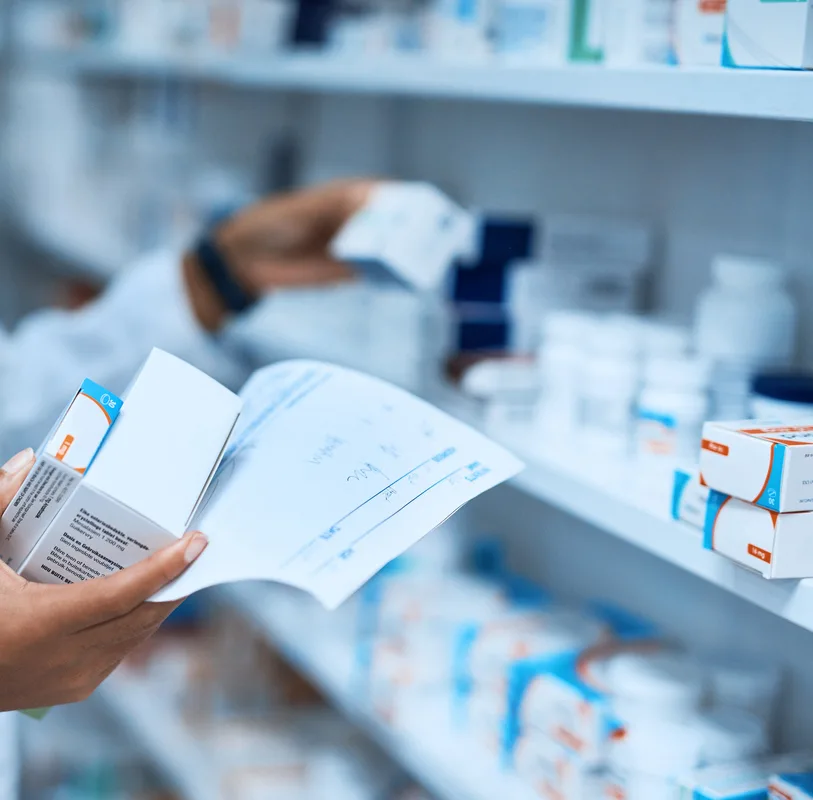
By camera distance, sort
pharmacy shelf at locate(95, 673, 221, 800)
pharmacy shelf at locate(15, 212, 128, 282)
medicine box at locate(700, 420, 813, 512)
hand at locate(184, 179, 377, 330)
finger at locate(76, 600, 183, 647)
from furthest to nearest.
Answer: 1. pharmacy shelf at locate(15, 212, 128, 282)
2. pharmacy shelf at locate(95, 673, 221, 800)
3. hand at locate(184, 179, 377, 330)
4. finger at locate(76, 600, 183, 647)
5. medicine box at locate(700, 420, 813, 512)

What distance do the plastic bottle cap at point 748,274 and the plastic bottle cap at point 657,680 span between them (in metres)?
0.37

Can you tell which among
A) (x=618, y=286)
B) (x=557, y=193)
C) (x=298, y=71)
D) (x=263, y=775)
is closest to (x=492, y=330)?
(x=618, y=286)

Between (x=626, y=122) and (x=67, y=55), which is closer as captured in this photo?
(x=626, y=122)

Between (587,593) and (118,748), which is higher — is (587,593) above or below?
above

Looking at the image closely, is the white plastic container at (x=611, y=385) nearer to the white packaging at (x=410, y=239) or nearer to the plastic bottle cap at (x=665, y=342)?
the plastic bottle cap at (x=665, y=342)

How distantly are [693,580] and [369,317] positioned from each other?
537mm

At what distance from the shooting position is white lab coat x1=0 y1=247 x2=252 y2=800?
1.62 meters

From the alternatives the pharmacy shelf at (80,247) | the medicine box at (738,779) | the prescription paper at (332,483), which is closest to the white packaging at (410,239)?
the prescription paper at (332,483)

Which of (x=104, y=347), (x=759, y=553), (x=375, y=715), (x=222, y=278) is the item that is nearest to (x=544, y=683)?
(x=375, y=715)

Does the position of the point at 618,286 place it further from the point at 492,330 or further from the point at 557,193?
the point at 557,193

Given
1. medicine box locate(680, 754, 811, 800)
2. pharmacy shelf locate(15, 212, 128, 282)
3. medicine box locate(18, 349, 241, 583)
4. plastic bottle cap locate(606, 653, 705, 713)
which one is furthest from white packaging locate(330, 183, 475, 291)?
pharmacy shelf locate(15, 212, 128, 282)

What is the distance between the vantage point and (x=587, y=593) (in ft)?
4.92

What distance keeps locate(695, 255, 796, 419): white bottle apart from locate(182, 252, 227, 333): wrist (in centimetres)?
84

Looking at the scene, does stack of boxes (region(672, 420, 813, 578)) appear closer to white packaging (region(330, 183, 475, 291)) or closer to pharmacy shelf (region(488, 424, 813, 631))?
pharmacy shelf (region(488, 424, 813, 631))
